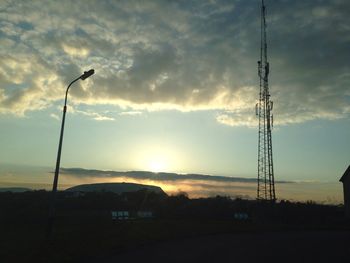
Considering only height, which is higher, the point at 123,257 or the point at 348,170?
the point at 348,170

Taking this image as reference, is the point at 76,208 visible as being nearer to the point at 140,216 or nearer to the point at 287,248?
the point at 140,216

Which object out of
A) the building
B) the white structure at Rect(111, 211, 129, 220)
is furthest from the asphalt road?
the building

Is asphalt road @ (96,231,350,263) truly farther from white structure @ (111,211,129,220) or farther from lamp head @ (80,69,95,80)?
white structure @ (111,211,129,220)

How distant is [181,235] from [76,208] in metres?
38.3

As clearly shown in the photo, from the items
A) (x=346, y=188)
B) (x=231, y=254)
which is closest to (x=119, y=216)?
(x=231, y=254)

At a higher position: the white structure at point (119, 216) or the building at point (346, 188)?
the building at point (346, 188)

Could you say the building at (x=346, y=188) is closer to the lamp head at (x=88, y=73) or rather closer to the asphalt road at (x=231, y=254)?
the asphalt road at (x=231, y=254)

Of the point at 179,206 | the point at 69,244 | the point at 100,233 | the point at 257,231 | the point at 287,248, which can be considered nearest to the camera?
the point at 69,244

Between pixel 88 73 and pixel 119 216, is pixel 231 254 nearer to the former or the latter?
pixel 88 73

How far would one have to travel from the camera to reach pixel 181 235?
28.0 metres

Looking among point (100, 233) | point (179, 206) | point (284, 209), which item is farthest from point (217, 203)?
point (100, 233)

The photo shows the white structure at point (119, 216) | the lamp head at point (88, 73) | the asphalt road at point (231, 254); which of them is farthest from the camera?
the white structure at point (119, 216)

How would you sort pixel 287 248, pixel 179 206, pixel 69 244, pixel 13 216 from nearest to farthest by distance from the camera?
pixel 69 244, pixel 287 248, pixel 13 216, pixel 179 206

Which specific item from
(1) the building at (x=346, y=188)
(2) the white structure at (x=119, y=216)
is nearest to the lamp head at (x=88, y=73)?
(2) the white structure at (x=119, y=216)
